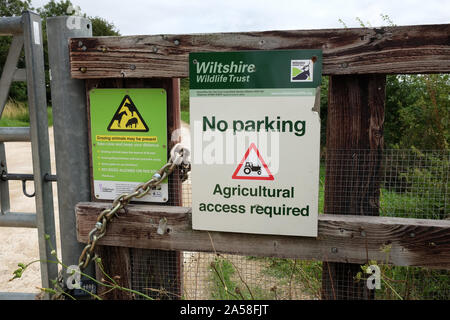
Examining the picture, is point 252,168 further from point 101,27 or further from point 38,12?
point 101,27

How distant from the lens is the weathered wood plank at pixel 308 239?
5.73 feet

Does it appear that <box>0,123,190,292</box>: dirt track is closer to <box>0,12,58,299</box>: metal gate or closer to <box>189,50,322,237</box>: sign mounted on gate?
<box>0,12,58,299</box>: metal gate

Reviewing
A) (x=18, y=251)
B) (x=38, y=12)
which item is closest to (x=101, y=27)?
(x=38, y=12)

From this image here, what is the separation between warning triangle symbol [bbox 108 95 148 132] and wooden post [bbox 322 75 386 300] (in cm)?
93

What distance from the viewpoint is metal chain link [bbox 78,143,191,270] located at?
191 cm

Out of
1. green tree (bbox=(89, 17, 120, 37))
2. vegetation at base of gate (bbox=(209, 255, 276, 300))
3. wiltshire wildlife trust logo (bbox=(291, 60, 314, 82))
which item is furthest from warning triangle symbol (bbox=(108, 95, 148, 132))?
green tree (bbox=(89, 17, 120, 37))

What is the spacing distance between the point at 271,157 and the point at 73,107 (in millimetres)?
1040

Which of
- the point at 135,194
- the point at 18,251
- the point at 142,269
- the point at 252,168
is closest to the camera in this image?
the point at 252,168

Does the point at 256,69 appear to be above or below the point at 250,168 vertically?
above

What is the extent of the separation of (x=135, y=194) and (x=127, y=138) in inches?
11.6

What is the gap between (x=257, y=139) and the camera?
1.78 metres

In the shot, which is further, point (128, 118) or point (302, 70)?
point (128, 118)

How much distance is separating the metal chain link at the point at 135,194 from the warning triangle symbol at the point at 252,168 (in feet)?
0.96

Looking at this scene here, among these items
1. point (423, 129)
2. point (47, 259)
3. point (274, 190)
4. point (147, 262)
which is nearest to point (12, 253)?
point (47, 259)
